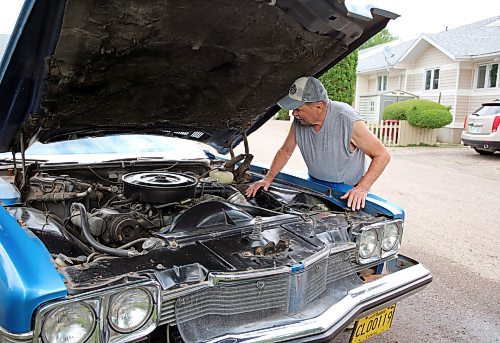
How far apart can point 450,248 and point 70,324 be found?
470 cm

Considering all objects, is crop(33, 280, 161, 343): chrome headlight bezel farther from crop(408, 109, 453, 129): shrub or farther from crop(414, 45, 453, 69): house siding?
crop(414, 45, 453, 69): house siding

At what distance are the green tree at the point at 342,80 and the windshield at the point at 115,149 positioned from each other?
18.1 m

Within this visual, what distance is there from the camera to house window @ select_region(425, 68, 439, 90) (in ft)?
72.7

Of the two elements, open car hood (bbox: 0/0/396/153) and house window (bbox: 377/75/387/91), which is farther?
house window (bbox: 377/75/387/91)

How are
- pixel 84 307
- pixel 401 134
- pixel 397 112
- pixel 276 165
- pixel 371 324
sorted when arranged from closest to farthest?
pixel 84 307
pixel 371 324
pixel 276 165
pixel 401 134
pixel 397 112

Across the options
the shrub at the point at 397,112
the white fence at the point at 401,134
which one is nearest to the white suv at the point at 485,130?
the white fence at the point at 401,134

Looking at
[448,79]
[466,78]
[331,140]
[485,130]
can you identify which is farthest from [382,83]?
[331,140]

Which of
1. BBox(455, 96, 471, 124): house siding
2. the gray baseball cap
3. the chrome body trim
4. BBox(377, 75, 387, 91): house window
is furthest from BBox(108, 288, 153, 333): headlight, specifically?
BBox(377, 75, 387, 91): house window

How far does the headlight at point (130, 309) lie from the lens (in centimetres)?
182

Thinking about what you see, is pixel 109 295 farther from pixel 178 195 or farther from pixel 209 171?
pixel 209 171

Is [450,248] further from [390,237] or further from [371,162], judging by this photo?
[390,237]

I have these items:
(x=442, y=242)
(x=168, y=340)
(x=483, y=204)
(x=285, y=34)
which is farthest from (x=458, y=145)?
(x=168, y=340)

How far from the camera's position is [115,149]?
3895 mm

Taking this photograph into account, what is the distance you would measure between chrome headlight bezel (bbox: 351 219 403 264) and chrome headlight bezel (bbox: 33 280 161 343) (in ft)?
4.35
